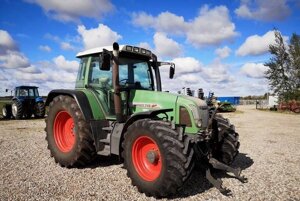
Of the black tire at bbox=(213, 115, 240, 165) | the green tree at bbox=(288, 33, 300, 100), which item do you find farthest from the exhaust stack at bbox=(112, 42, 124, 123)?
the green tree at bbox=(288, 33, 300, 100)

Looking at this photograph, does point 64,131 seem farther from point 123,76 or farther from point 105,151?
point 123,76

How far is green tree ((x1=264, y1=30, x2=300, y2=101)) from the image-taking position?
1704 inches

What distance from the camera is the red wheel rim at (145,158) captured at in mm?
5441

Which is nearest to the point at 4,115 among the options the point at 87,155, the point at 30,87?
the point at 30,87

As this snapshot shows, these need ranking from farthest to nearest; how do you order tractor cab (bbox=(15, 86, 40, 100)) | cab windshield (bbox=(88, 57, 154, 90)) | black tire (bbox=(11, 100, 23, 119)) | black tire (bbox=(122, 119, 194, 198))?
tractor cab (bbox=(15, 86, 40, 100)), black tire (bbox=(11, 100, 23, 119)), cab windshield (bbox=(88, 57, 154, 90)), black tire (bbox=(122, 119, 194, 198))

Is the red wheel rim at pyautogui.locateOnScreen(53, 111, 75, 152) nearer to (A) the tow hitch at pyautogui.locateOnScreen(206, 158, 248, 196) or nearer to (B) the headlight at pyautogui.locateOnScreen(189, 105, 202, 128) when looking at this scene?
(B) the headlight at pyautogui.locateOnScreen(189, 105, 202, 128)

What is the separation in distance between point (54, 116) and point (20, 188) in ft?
7.67

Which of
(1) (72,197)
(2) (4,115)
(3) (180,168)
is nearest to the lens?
(3) (180,168)

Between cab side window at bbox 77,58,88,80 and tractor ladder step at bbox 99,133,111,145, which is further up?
cab side window at bbox 77,58,88,80

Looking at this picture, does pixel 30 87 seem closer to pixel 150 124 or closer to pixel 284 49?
pixel 150 124

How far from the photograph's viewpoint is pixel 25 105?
22859mm

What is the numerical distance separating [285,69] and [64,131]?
4273 cm

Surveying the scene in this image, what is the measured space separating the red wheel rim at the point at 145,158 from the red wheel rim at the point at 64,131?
2570mm

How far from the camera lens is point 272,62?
147 ft
